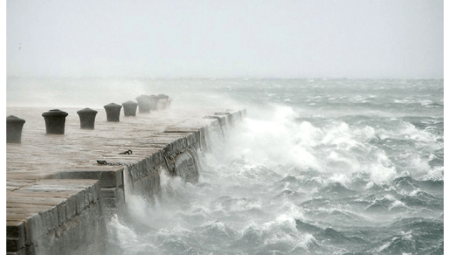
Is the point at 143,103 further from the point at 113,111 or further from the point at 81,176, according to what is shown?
the point at 81,176

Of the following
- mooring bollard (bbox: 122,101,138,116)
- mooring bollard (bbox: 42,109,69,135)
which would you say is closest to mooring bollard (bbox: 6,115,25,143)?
mooring bollard (bbox: 42,109,69,135)

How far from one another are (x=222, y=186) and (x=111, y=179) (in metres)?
5.46

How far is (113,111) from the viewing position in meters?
14.3

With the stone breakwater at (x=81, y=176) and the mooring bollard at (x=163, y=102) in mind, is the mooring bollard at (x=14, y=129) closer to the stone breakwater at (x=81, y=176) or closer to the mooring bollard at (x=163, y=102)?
the stone breakwater at (x=81, y=176)

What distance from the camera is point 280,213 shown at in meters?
10.0

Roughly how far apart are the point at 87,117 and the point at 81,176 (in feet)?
19.6

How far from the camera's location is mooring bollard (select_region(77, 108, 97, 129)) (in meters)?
12.4

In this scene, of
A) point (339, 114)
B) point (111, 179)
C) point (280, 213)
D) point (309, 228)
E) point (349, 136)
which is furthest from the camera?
point (339, 114)

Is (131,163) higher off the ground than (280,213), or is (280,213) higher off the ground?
(131,163)

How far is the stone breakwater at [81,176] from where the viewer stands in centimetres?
488

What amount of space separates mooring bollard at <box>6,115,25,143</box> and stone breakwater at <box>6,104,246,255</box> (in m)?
0.15

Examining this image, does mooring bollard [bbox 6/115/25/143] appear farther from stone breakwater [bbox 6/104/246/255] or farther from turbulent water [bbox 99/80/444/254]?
turbulent water [bbox 99/80/444/254]
